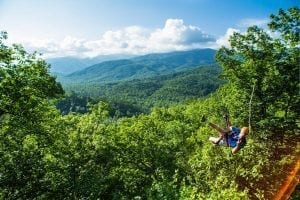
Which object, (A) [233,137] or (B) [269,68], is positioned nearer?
(A) [233,137]

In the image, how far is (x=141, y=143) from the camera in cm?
3997

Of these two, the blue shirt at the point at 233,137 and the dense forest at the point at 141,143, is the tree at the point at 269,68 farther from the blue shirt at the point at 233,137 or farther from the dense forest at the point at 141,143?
the blue shirt at the point at 233,137

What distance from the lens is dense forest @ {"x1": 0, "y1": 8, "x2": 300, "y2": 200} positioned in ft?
86.2

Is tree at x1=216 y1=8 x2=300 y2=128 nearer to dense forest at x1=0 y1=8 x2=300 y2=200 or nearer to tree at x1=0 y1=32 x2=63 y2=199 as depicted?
dense forest at x1=0 y1=8 x2=300 y2=200

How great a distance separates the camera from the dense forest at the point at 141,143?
86.2 ft

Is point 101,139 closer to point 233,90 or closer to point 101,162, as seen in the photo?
point 101,162

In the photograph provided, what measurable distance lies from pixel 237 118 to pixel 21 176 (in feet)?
60.3

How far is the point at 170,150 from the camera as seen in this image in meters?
41.6

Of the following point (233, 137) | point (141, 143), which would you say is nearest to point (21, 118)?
point (233, 137)

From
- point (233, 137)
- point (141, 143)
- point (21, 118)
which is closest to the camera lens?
point (233, 137)

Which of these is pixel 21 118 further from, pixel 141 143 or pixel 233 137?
pixel 141 143

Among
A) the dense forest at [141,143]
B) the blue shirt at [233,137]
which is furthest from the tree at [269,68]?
the blue shirt at [233,137]

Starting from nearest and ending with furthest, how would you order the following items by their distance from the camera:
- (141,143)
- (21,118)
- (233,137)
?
(233,137)
(21,118)
(141,143)

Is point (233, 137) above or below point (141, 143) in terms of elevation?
above
